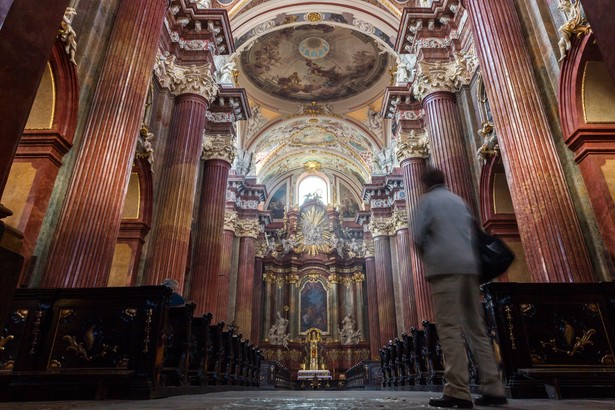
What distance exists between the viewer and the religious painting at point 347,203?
2450cm

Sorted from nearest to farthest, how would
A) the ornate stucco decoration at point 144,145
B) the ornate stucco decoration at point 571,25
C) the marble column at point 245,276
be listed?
the ornate stucco decoration at point 571,25
the ornate stucco decoration at point 144,145
the marble column at point 245,276

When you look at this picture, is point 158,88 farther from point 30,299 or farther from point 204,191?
point 30,299

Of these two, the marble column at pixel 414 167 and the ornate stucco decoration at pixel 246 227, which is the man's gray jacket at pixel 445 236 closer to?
the marble column at pixel 414 167

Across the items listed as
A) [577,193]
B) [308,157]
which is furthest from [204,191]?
[308,157]

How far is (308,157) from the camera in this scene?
24.1m

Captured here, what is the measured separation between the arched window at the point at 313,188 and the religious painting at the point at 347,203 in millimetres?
892

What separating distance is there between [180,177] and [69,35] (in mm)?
3842

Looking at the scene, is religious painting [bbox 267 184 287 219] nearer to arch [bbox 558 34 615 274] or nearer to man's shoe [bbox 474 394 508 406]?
arch [bbox 558 34 615 274]

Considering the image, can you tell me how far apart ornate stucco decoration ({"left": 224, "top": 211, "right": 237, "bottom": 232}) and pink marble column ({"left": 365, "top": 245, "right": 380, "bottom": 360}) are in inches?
262

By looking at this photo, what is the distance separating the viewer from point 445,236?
2.48m

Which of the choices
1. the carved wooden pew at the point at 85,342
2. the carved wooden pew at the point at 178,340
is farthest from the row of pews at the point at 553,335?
the carved wooden pew at the point at 178,340

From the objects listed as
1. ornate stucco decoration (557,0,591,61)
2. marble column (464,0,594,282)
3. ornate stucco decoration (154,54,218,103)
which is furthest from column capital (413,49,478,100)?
ornate stucco decoration (154,54,218,103)

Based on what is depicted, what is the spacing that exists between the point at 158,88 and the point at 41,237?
16.3 feet

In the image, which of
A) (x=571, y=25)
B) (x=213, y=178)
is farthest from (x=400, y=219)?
(x=571, y=25)
